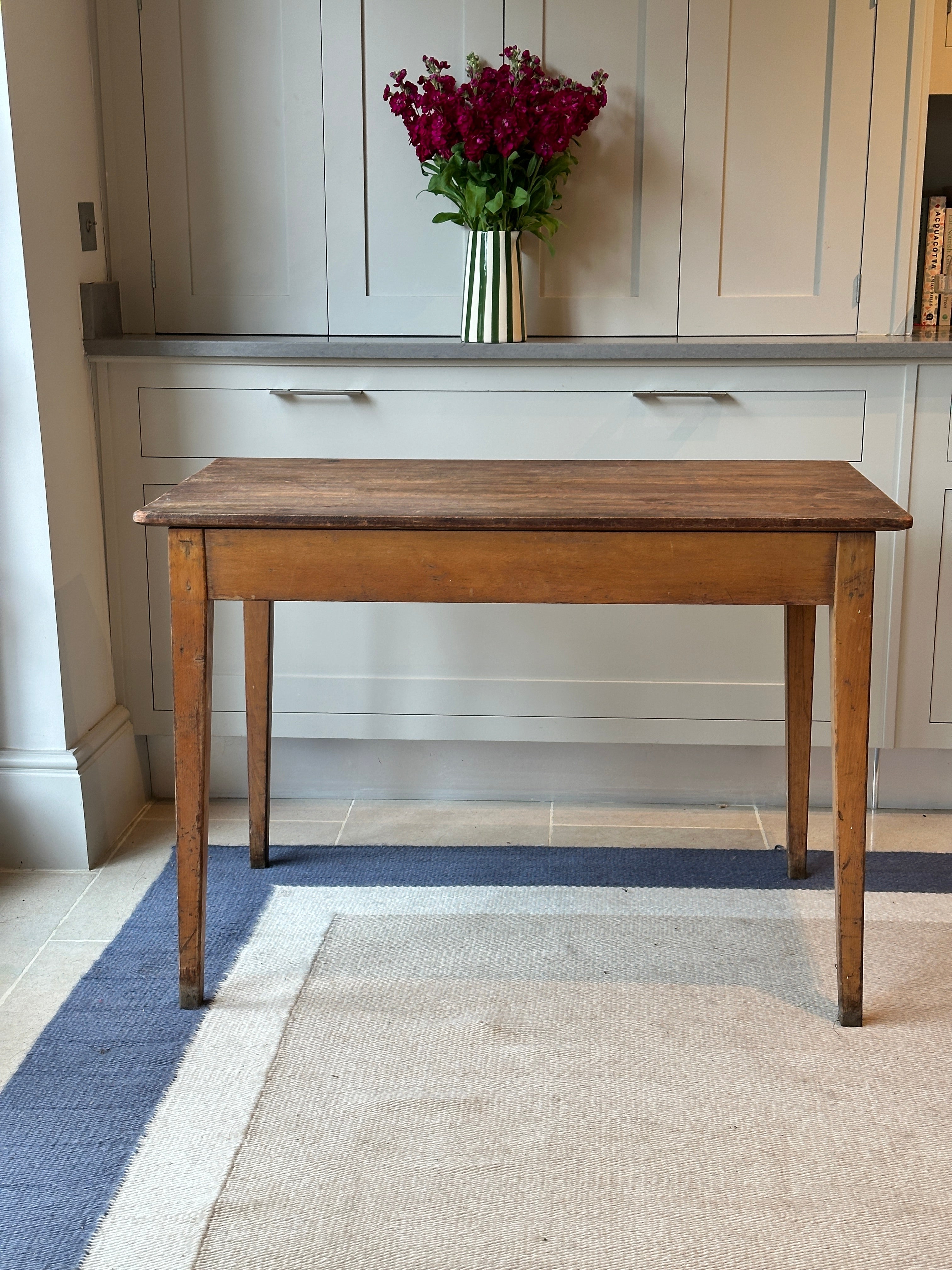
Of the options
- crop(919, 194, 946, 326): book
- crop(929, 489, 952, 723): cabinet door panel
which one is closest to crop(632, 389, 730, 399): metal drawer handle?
crop(929, 489, 952, 723): cabinet door panel

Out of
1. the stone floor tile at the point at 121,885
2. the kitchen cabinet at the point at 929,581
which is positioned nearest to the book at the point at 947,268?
the kitchen cabinet at the point at 929,581

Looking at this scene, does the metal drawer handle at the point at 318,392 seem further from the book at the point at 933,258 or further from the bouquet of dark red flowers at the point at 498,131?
the book at the point at 933,258

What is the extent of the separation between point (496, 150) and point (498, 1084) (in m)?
1.81

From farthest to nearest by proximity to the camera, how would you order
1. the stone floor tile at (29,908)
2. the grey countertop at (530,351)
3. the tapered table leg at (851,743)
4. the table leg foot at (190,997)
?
the grey countertop at (530,351)
the stone floor tile at (29,908)
the table leg foot at (190,997)
the tapered table leg at (851,743)

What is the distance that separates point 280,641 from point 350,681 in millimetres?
176

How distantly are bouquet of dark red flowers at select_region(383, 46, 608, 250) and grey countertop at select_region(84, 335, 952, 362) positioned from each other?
11.3 inches

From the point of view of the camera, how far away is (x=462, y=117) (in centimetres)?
246

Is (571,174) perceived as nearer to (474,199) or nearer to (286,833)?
(474,199)

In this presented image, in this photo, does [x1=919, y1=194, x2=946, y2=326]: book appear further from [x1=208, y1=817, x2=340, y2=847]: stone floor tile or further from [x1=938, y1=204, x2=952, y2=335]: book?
[x1=208, y1=817, x2=340, y2=847]: stone floor tile

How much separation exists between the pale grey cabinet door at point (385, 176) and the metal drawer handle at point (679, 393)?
533mm

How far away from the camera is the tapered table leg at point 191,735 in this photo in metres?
1.83

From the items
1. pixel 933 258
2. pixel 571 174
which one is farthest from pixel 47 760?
pixel 933 258

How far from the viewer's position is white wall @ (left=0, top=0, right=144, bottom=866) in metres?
2.33

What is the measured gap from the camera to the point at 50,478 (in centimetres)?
243
